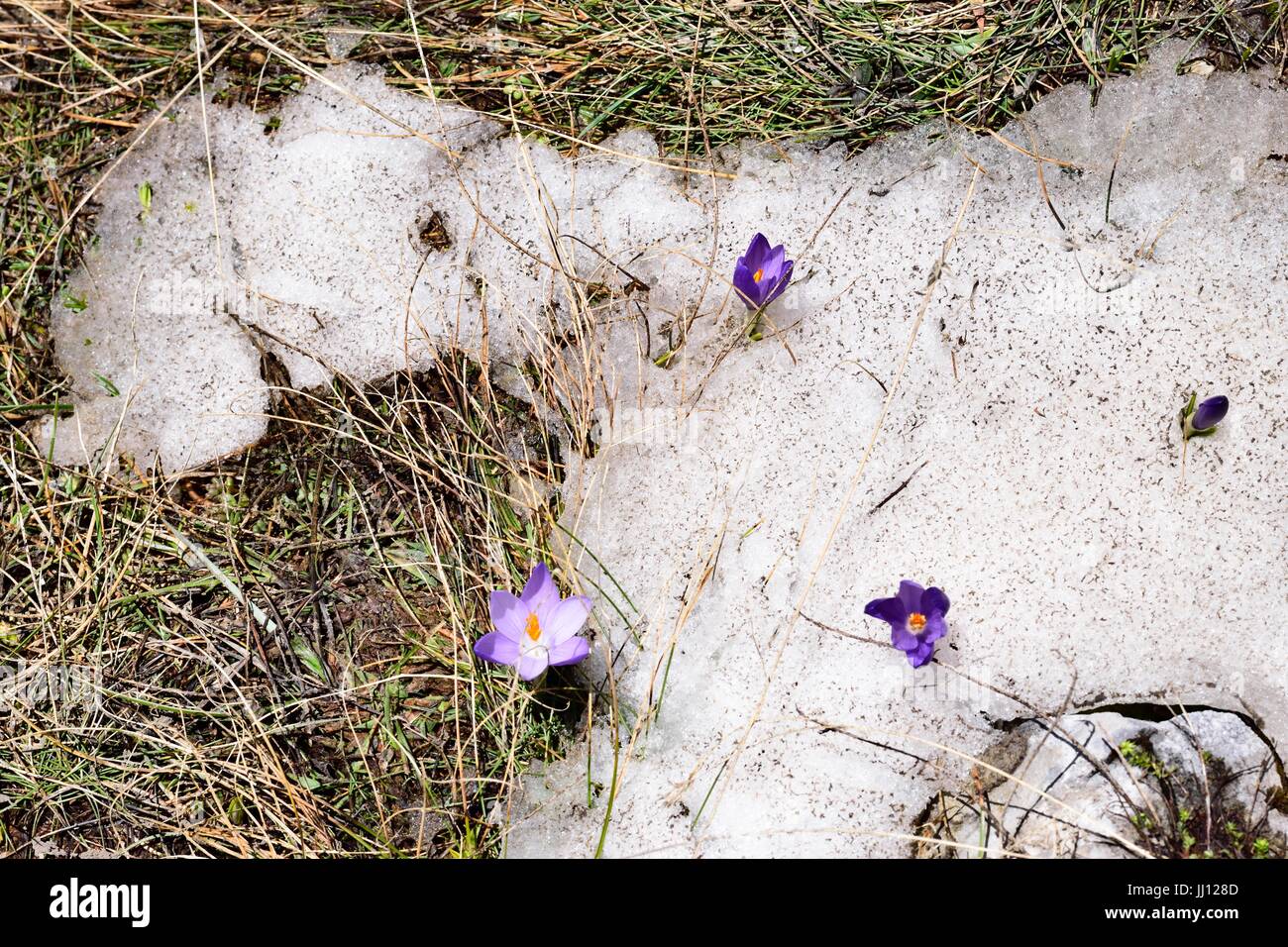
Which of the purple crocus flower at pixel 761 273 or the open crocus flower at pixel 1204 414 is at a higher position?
the purple crocus flower at pixel 761 273

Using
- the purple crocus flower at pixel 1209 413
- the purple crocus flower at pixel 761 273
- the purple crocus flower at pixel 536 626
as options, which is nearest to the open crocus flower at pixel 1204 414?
the purple crocus flower at pixel 1209 413

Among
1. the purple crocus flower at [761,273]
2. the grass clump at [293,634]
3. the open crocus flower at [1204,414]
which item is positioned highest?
the purple crocus flower at [761,273]

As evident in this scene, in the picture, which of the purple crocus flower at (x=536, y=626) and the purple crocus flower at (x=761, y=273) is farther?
the purple crocus flower at (x=761, y=273)

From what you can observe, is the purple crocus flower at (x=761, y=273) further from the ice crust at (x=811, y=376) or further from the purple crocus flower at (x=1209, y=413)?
the purple crocus flower at (x=1209, y=413)

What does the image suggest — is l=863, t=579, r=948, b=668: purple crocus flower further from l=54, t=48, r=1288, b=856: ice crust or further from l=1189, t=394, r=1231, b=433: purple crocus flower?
l=1189, t=394, r=1231, b=433: purple crocus flower

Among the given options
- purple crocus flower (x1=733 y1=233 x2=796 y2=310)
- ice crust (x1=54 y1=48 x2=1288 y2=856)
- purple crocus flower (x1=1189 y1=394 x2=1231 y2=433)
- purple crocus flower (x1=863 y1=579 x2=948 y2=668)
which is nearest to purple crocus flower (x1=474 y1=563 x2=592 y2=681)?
ice crust (x1=54 y1=48 x2=1288 y2=856)
